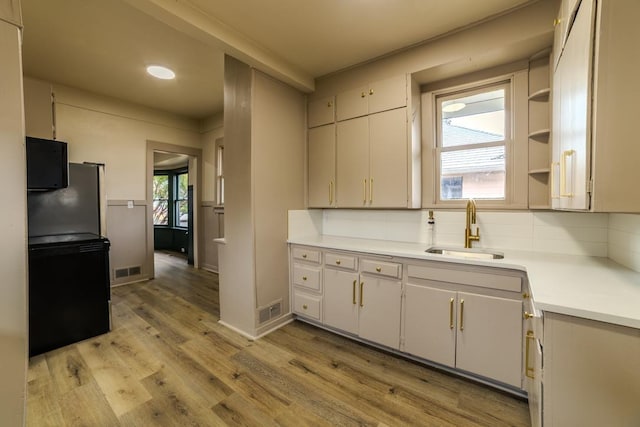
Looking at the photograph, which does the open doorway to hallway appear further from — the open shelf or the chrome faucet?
the open shelf

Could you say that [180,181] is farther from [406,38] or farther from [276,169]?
[406,38]

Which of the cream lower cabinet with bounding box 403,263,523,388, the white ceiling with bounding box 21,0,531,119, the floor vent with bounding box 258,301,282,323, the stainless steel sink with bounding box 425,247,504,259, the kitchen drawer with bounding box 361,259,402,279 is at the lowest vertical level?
the floor vent with bounding box 258,301,282,323

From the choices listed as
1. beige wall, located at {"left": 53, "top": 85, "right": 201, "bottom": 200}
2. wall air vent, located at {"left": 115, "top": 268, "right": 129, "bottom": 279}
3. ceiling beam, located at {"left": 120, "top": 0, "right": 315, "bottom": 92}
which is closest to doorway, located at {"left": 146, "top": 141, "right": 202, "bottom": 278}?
beige wall, located at {"left": 53, "top": 85, "right": 201, "bottom": 200}

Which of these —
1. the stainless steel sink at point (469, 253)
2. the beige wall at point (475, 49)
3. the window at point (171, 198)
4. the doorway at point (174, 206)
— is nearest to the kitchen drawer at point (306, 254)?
the stainless steel sink at point (469, 253)

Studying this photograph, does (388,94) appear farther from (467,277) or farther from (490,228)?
(467,277)

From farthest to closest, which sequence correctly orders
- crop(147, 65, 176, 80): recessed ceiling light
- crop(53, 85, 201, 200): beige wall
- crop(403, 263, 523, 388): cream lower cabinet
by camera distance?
crop(53, 85, 201, 200): beige wall < crop(147, 65, 176, 80): recessed ceiling light < crop(403, 263, 523, 388): cream lower cabinet

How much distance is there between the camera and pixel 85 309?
2.52m

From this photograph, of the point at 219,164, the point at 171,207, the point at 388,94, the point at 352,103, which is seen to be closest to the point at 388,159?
the point at 388,94

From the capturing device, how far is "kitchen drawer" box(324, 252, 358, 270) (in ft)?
7.86

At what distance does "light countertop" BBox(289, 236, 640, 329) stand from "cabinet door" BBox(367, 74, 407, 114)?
1308 millimetres

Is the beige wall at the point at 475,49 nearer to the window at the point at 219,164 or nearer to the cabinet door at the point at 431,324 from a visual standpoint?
the cabinet door at the point at 431,324

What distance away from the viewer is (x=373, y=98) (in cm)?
257

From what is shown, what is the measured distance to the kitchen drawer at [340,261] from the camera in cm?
240

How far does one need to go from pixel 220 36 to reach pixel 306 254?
1.99m
